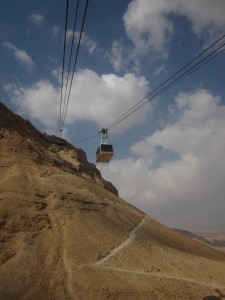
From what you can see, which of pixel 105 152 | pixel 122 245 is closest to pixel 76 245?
pixel 122 245

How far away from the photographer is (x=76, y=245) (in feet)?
72.3

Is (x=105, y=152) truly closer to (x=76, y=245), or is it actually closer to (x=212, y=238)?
(x=76, y=245)

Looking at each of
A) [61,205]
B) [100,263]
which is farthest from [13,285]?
[61,205]

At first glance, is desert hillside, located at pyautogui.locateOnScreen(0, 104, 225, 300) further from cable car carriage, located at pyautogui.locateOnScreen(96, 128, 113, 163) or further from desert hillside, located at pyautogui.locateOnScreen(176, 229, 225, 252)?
desert hillside, located at pyautogui.locateOnScreen(176, 229, 225, 252)

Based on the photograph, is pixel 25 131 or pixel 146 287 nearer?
pixel 146 287

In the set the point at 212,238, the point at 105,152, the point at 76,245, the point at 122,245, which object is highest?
the point at 212,238

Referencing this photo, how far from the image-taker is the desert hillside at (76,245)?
60.1 ft

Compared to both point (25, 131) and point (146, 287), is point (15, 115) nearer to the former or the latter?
point (25, 131)

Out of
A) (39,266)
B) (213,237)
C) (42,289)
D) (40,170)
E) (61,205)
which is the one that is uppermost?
(213,237)

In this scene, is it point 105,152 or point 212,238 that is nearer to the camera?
point 105,152

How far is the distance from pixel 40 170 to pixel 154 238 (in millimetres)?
10994

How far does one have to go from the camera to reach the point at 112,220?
1094 inches

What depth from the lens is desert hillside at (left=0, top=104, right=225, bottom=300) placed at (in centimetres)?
1831

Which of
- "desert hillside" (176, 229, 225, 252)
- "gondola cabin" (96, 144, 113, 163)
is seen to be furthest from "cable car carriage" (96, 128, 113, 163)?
"desert hillside" (176, 229, 225, 252)
